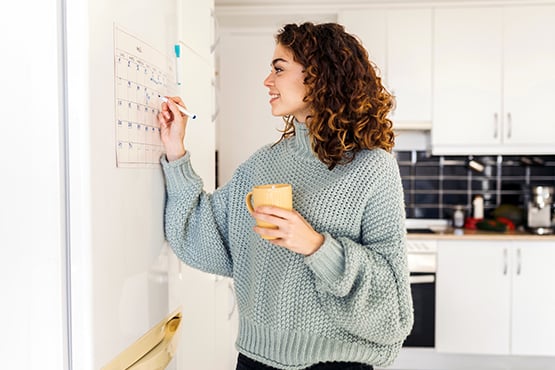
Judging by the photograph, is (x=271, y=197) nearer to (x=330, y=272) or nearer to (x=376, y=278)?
(x=330, y=272)

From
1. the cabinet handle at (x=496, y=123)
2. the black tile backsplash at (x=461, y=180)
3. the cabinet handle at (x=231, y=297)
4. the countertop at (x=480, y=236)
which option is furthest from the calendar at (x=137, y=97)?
the black tile backsplash at (x=461, y=180)

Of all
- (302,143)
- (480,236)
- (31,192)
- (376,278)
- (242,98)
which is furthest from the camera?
(242,98)

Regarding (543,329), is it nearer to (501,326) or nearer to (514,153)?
(501,326)

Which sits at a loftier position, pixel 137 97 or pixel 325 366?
pixel 137 97

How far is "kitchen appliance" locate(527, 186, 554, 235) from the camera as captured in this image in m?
3.44

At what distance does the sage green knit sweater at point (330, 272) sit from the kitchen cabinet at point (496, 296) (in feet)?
7.01

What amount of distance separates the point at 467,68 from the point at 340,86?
7.80ft

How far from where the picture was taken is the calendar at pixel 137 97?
1.05m

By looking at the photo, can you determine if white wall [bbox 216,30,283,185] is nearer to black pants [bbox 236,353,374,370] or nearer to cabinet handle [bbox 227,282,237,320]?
cabinet handle [bbox 227,282,237,320]

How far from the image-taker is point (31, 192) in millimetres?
898

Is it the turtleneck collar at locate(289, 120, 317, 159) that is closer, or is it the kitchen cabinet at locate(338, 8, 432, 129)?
the turtleneck collar at locate(289, 120, 317, 159)

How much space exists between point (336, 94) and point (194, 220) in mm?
462

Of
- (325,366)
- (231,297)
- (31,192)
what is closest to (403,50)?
(231,297)

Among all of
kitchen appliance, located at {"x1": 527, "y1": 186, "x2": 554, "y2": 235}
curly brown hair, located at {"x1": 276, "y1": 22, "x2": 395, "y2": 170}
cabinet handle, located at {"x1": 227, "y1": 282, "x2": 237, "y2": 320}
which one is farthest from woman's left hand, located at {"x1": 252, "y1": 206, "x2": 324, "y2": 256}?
kitchen appliance, located at {"x1": 527, "y1": 186, "x2": 554, "y2": 235}
